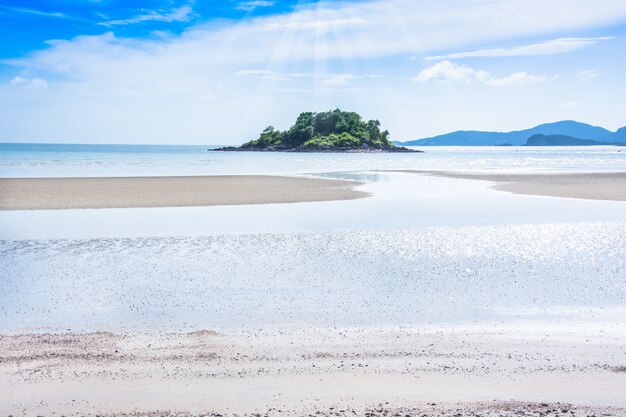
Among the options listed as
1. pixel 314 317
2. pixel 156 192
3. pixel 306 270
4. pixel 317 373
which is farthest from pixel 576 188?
pixel 317 373

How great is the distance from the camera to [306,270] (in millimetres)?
14320

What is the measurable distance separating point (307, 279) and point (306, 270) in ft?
3.10

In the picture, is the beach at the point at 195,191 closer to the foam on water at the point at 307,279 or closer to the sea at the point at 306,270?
the sea at the point at 306,270

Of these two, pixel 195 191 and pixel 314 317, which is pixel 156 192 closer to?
pixel 195 191

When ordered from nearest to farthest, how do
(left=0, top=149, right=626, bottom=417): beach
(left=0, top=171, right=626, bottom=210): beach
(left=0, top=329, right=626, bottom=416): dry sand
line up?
(left=0, top=329, right=626, bottom=416): dry sand < (left=0, top=149, right=626, bottom=417): beach < (left=0, top=171, right=626, bottom=210): beach

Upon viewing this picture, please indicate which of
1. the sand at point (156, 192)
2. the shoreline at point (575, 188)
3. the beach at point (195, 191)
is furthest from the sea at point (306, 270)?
the shoreline at point (575, 188)

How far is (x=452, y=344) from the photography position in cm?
880

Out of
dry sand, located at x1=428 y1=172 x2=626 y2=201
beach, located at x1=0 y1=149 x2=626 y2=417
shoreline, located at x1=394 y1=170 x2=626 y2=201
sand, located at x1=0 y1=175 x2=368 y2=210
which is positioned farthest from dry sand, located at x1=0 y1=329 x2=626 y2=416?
dry sand, located at x1=428 y1=172 x2=626 y2=201

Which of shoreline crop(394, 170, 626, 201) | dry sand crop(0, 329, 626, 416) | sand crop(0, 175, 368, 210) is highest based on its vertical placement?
shoreline crop(394, 170, 626, 201)

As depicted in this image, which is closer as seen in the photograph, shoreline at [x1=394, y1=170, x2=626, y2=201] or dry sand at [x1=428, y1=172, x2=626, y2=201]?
shoreline at [x1=394, y1=170, x2=626, y2=201]

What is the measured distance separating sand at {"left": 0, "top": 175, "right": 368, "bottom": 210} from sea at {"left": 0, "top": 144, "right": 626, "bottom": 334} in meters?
4.83

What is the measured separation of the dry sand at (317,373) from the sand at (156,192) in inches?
853

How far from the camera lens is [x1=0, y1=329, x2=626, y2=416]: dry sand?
6.67 metres

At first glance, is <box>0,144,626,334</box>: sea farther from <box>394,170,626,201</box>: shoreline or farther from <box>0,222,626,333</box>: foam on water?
<box>394,170,626,201</box>: shoreline
